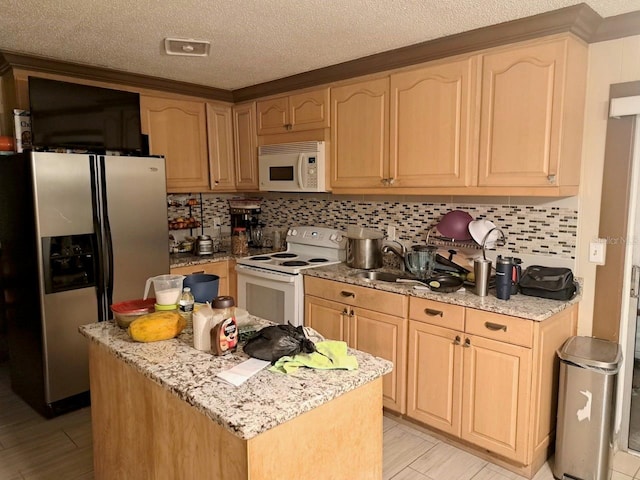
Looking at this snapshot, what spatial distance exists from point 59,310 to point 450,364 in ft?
7.86

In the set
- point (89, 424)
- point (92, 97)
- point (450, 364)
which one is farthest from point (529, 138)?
point (89, 424)

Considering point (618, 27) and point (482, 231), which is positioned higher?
point (618, 27)

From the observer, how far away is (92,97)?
3.15 m

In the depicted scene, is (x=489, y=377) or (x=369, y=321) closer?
(x=489, y=377)

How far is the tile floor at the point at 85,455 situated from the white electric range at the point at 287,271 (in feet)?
3.34

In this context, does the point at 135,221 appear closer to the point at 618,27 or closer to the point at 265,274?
the point at 265,274

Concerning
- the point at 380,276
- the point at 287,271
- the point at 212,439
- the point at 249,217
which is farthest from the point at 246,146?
the point at 212,439

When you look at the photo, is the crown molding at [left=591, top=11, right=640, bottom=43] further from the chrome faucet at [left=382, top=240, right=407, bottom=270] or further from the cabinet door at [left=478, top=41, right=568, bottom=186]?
the chrome faucet at [left=382, top=240, right=407, bottom=270]

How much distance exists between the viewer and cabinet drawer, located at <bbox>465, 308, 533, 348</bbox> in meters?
2.22

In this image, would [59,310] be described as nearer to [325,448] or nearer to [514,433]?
[325,448]

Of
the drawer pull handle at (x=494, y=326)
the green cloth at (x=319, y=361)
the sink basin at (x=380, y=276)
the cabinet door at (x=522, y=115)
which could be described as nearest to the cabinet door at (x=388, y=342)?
the sink basin at (x=380, y=276)

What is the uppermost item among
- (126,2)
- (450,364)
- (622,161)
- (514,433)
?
(126,2)

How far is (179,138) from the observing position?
3857 mm

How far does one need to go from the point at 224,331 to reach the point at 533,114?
1.89 m
